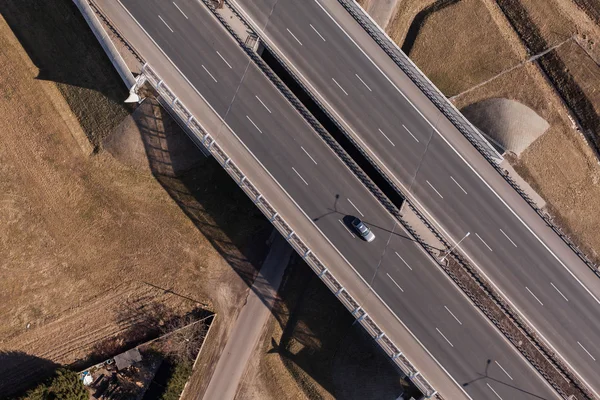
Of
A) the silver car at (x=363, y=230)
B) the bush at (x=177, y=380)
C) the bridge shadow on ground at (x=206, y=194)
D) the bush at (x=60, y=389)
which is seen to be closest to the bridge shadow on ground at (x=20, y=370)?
the bush at (x=60, y=389)

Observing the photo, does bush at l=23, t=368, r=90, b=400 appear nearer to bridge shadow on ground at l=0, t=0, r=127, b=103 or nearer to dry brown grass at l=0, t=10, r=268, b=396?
dry brown grass at l=0, t=10, r=268, b=396

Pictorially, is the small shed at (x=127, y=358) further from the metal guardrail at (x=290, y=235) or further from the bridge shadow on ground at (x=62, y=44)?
the bridge shadow on ground at (x=62, y=44)

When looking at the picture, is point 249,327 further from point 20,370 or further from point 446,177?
point 446,177

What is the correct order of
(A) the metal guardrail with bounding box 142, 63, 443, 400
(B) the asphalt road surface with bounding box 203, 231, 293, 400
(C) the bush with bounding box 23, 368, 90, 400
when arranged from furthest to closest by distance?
(B) the asphalt road surface with bounding box 203, 231, 293, 400 → (C) the bush with bounding box 23, 368, 90, 400 → (A) the metal guardrail with bounding box 142, 63, 443, 400

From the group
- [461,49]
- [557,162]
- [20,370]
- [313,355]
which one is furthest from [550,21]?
[20,370]

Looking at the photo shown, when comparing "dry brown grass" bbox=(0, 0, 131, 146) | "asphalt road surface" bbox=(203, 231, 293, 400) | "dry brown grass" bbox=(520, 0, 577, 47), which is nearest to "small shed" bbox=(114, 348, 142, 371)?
"asphalt road surface" bbox=(203, 231, 293, 400)
